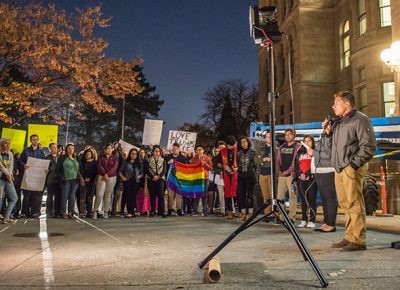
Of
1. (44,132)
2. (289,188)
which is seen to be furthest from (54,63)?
(289,188)

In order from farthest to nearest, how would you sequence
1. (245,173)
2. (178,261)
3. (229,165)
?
1. (229,165)
2. (245,173)
3. (178,261)

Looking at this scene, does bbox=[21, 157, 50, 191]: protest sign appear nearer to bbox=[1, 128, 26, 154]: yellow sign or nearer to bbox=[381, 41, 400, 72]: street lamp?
bbox=[1, 128, 26, 154]: yellow sign

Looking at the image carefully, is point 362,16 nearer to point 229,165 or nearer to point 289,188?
point 229,165

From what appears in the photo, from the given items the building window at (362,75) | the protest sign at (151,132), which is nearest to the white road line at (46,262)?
the protest sign at (151,132)

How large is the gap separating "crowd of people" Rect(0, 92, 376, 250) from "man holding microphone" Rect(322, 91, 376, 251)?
0.05 feet

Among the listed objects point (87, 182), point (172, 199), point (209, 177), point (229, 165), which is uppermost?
point (229, 165)

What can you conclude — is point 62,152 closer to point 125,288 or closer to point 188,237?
point 188,237

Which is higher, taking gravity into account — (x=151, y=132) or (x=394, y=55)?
(x=394, y=55)

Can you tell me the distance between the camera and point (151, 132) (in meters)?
16.4

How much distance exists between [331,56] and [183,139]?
17.0 metres

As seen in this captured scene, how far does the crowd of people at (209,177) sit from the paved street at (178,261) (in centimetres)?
93

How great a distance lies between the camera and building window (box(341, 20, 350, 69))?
2738 cm

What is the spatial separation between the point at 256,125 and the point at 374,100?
938cm

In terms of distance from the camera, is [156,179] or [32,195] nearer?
[32,195]
